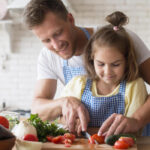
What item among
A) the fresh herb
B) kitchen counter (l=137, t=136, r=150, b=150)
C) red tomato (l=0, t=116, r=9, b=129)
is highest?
red tomato (l=0, t=116, r=9, b=129)

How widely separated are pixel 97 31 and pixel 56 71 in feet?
1.40

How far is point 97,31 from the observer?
6.23 feet

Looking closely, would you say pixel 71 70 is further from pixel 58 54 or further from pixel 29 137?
pixel 29 137

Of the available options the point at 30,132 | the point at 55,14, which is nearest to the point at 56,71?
the point at 55,14

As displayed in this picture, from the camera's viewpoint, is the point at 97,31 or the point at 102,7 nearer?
the point at 97,31

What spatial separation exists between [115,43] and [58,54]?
346mm

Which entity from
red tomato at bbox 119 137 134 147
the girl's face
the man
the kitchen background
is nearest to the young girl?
the girl's face

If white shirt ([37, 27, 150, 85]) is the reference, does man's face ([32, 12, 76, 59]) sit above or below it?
above

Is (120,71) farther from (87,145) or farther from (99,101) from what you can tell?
(87,145)

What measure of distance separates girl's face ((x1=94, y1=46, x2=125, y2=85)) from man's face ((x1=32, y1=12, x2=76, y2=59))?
0.57 ft

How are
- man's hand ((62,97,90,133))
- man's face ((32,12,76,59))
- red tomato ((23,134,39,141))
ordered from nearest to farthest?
1. red tomato ((23,134,39,141))
2. man's hand ((62,97,90,133))
3. man's face ((32,12,76,59))

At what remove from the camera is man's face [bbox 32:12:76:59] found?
172cm

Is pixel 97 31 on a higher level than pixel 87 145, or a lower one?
higher

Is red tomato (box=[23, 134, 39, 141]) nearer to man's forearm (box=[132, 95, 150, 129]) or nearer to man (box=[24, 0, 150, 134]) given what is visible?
man (box=[24, 0, 150, 134])
